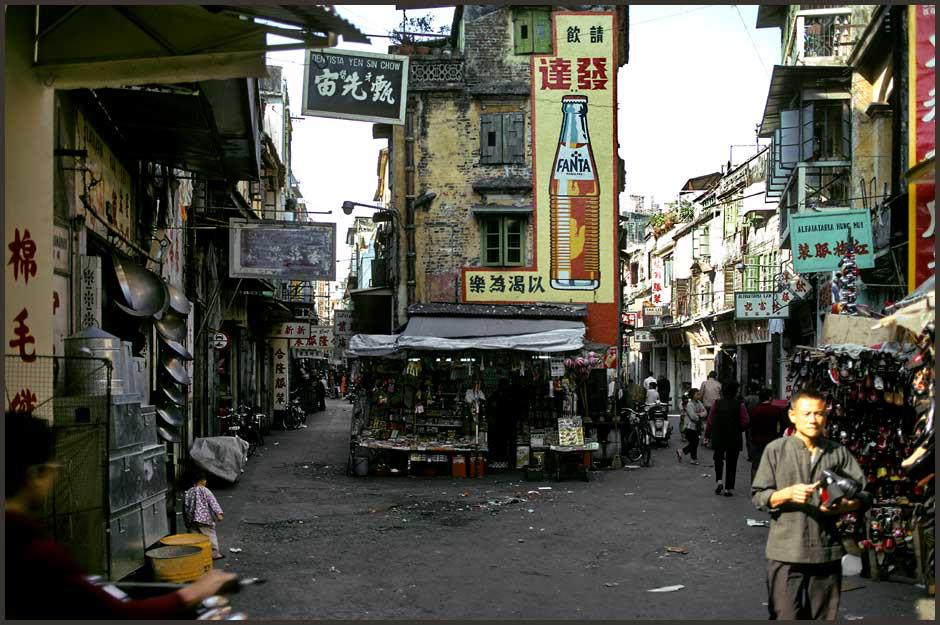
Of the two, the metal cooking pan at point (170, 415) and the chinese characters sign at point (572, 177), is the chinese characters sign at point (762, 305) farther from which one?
the metal cooking pan at point (170, 415)

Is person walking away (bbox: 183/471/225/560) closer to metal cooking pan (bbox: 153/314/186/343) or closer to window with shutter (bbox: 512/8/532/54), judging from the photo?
metal cooking pan (bbox: 153/314/186/343)

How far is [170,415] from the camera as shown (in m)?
12.8

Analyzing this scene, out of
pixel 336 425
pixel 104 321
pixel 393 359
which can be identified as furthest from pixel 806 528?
pixel 336 425

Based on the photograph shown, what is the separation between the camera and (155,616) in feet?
12.7

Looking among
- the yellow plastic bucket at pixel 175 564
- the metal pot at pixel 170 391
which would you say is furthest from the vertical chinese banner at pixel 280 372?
the yellow plastic bucket at pixel 175 564

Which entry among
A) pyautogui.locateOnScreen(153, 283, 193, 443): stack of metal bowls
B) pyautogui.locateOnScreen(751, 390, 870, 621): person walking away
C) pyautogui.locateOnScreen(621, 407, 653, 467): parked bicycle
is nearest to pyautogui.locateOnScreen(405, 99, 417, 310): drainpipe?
pyautogui.locateOnScreen(621, 407, 653, 467): parked bicycle

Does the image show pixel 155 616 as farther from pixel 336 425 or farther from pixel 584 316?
pixel 336 425

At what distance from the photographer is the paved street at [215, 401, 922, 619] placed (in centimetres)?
761

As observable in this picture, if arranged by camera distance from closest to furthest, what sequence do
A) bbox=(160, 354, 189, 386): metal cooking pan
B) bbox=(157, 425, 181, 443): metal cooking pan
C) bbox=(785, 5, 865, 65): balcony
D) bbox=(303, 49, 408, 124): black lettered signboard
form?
bbox=(157, 425, 181, 443): metal cooking pan < bbox=(160, 354, 189, 386): metal cooking pan < bbox=(303, 49, 408, 124): black lettered signboard < bbox=(785, 5, 865, 65): balcony

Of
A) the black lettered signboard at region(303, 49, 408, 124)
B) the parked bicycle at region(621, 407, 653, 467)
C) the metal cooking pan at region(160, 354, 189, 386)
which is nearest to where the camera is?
the metal cooking pan at region(160, 354, 189, 386)

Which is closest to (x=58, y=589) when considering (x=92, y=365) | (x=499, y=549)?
(x=92, y=365)

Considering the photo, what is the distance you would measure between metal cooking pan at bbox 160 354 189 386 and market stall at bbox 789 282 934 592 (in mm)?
8609

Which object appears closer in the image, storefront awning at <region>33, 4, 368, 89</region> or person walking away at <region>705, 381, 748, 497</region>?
storefront awning at <region>33, 4, 368, 89</region>

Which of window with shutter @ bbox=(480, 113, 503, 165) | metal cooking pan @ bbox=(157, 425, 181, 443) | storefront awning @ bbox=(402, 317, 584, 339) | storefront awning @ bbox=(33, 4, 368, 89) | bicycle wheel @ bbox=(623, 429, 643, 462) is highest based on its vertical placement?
window with shutter @ bbox=(480, 113, 503, 165)
